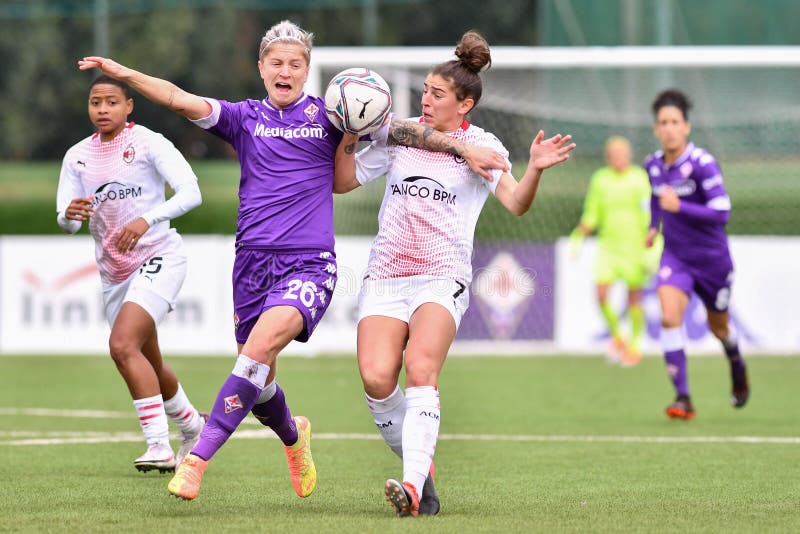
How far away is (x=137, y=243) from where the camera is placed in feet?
25.2

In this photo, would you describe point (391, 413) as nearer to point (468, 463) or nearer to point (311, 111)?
point (311, 111)

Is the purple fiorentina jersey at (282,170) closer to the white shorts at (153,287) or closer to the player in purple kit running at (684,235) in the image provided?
the white shorts at (153,287)

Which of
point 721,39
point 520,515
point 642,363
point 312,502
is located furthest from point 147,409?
point 721,39

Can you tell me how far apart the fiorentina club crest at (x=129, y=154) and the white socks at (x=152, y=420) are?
4.44 ft

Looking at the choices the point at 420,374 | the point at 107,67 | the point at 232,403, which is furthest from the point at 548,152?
the point at 107,67

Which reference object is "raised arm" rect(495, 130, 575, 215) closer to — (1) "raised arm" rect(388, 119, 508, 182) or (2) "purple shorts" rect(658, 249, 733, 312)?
(1) "raised arm" rect(388, 119, 508, 182)

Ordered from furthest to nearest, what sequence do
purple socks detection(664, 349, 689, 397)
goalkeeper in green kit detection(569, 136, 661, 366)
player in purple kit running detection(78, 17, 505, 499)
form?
goalkeeper in green kit detection(569, 136, 661, 366) → purple socks detection(664, 349, 689, 397) → player in purple kit running detection(78, 17, 505, 499)

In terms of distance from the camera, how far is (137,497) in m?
6.53

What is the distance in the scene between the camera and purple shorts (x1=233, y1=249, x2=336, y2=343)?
622 cm

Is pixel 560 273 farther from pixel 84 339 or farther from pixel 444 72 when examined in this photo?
pixel 444 72

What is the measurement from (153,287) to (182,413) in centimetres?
79

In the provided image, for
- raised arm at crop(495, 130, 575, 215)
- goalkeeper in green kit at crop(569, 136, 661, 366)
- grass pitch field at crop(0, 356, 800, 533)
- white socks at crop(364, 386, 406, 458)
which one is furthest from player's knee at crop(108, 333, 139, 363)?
goalkeeper in green kit at crop(569, 136, 661, 366)

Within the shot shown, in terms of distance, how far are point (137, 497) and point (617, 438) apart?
3.74 m

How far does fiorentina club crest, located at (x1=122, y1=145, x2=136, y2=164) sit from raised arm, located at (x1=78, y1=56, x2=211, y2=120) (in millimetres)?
1350
